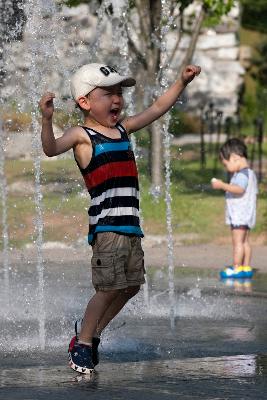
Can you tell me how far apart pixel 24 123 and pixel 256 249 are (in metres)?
10.4

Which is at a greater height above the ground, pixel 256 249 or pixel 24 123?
pixel 24 123

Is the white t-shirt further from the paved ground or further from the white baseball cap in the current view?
the white baseball cap

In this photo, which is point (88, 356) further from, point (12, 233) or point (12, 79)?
point (12, 79)

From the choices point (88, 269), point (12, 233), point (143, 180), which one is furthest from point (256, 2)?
point (88, 269)

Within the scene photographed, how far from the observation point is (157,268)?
11367 millimetres

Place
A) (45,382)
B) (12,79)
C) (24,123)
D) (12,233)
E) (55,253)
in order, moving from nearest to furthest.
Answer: (45,382)
(55,253)
(12,233)
(24,123)
(12,79)

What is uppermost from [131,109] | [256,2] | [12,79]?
[256,2]

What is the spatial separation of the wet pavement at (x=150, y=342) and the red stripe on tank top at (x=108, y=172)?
0.89 meters

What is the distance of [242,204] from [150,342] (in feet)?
13.6

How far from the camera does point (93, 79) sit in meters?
6.59

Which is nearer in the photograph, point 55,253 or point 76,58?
point 55,253

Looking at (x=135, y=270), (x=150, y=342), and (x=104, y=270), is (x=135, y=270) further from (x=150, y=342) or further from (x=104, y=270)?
(x=150, y=342)

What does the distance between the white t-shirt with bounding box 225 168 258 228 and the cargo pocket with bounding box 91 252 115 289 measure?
5039mm

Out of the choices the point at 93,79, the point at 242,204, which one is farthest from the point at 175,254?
the point at 93,79
